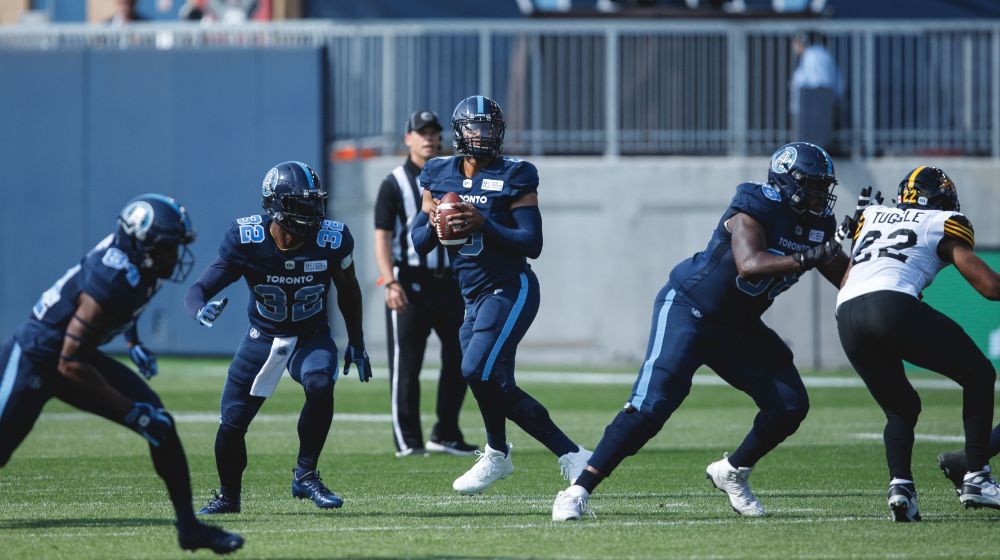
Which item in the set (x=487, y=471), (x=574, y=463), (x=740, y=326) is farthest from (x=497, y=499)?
(x=740, y=326)

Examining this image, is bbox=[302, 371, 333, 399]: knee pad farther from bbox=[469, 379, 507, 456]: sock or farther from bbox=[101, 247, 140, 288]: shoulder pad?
bbox=[101, 247, 140, 288]: shoulder pad

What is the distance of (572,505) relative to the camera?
22.4ft

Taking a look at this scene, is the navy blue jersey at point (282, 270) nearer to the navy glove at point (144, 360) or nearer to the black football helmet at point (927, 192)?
the navy glove at point (144, 360)

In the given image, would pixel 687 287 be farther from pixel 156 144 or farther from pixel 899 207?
pixel 156 144

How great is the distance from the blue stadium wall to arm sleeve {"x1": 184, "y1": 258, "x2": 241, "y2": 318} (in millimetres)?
11211

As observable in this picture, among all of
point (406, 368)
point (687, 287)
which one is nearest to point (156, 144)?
point (406, 368)

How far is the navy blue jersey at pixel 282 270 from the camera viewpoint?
289 inches

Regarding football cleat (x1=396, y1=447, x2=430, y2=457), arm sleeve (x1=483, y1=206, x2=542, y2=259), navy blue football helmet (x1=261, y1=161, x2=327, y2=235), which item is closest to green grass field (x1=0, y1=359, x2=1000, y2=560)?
football cleat (x1=396, y1=447, x2=430, y2=457)

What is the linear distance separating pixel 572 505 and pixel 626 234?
11530 millimetres

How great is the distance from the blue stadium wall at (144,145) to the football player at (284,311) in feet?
36.6

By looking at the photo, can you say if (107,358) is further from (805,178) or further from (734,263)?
(805,178)

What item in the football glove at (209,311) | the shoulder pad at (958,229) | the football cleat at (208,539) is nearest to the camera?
the football cleat at (208,539)

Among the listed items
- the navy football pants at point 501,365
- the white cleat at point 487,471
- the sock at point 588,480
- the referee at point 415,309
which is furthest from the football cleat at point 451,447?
the sock at point 588,480

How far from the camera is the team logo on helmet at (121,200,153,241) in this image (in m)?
6.03
